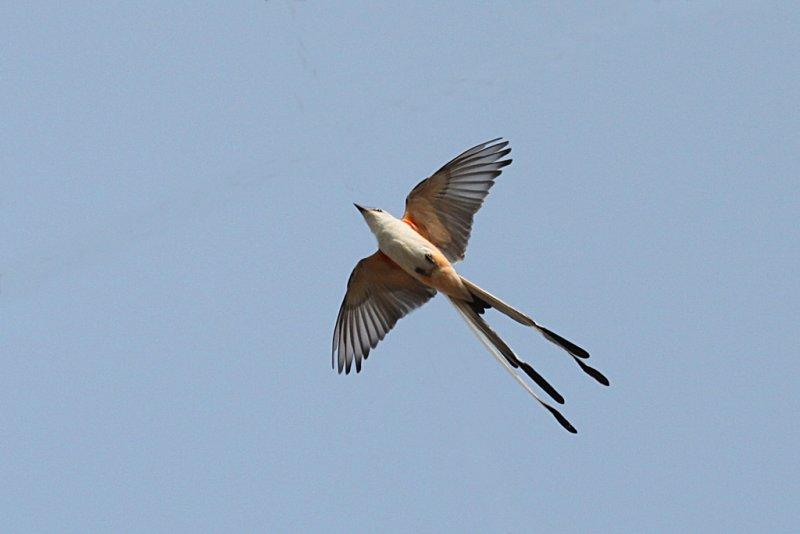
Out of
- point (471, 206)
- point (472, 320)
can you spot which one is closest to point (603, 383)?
point (472, 320)

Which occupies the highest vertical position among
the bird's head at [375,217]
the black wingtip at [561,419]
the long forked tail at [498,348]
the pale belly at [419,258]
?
the bird's head at [375,217]

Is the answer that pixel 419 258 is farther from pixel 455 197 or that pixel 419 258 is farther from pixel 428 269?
pixel 455 197

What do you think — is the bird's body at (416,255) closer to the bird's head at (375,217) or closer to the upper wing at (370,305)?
the bird's head at (375,217)

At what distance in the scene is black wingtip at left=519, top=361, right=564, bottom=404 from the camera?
53.8 ft

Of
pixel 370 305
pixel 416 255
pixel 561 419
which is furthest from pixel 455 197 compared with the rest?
pixel 561 419

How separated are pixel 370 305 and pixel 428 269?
1.61m

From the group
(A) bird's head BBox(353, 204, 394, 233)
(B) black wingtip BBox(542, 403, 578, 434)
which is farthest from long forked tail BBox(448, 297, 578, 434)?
(A) bird's head BBox(353, 204, 394, 233)

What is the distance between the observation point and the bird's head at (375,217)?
17.6 metres

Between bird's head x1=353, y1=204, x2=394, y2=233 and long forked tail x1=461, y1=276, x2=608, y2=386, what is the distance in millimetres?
1436

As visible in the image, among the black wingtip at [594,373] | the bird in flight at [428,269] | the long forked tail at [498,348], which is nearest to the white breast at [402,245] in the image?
the bird in flight at [428,269]

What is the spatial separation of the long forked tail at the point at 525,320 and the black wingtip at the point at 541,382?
0.49 meters

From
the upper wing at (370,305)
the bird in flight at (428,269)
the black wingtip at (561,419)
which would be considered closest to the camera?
the black wingtip at (561,419)

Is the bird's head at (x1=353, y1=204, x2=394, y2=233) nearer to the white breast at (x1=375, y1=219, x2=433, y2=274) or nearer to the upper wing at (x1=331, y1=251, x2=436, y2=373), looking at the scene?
the white breast at (x1=375, y1=219, x2=433, y2=274)

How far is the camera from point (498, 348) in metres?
17.0
